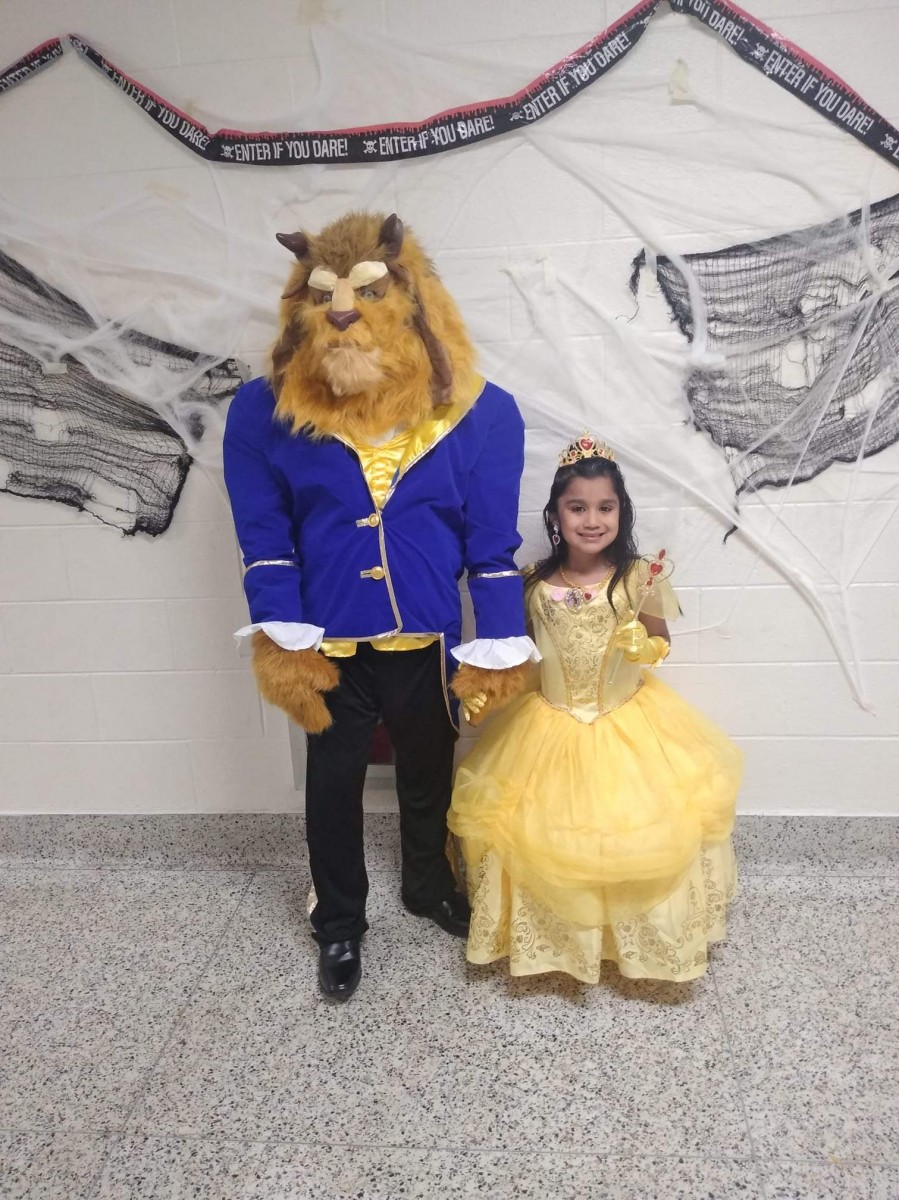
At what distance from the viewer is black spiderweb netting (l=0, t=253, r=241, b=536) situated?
68.3 inches

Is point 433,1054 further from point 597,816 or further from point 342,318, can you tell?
point 342,318

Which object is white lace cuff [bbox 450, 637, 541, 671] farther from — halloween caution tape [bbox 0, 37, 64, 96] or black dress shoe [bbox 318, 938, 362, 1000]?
halloween caution tape [bbox 0, 37, 64, 96]

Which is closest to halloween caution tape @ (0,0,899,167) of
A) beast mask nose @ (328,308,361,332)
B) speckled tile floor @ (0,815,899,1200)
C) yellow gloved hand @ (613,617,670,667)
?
beast mask nose @ (328,308,361,332)

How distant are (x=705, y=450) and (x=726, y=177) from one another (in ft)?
1.64

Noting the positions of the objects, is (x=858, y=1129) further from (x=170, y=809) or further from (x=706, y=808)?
(x=170, y=809)

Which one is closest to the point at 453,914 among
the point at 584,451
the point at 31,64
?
the point at 584,451

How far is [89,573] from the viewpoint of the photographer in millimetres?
1876

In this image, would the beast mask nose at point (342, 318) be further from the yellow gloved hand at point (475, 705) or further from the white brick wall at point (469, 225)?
the yellow gloved hand at point (475, 705)

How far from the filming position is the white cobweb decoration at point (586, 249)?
5.14 feet

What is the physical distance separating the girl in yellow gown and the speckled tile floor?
13 cm

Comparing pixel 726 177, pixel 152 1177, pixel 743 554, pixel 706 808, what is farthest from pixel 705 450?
pixel 152 1177

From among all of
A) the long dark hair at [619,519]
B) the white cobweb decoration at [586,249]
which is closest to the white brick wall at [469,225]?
the white cobweb decoration at [586,249]

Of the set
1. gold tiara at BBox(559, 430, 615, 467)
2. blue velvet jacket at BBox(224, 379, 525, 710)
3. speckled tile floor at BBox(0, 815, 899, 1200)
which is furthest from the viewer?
gold tiara at BBox(559, 430, 615, 467)

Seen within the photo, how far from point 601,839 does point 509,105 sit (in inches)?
52.4
